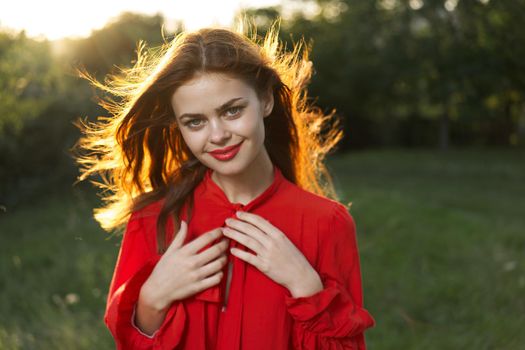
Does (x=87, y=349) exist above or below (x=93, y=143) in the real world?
below

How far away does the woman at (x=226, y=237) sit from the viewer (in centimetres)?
196

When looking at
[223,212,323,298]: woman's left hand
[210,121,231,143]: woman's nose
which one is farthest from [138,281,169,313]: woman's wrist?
[210,121,231,143]: woman's nose

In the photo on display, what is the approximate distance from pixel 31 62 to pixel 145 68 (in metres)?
6.80

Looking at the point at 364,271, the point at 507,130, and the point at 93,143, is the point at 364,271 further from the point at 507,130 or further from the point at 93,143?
the point at 507,130

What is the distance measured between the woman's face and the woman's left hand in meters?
0.19

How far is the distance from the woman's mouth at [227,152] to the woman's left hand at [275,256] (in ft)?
0.70

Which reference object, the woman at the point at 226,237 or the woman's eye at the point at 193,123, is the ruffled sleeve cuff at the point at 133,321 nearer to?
the woman at the point at 226,237

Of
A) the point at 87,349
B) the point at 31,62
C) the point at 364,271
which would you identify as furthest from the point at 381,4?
the point at 87,349

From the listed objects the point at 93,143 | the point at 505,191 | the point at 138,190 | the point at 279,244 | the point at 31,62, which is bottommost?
the point at 505,191

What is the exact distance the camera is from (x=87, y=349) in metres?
3.70

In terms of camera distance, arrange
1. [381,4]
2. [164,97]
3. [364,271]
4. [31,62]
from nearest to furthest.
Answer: [164,97], [364,271], [31,62], [381,4]

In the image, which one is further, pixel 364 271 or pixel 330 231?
pixel 364 271

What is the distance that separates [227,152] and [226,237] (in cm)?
29

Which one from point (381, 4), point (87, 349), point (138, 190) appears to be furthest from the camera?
point (381, 4)
